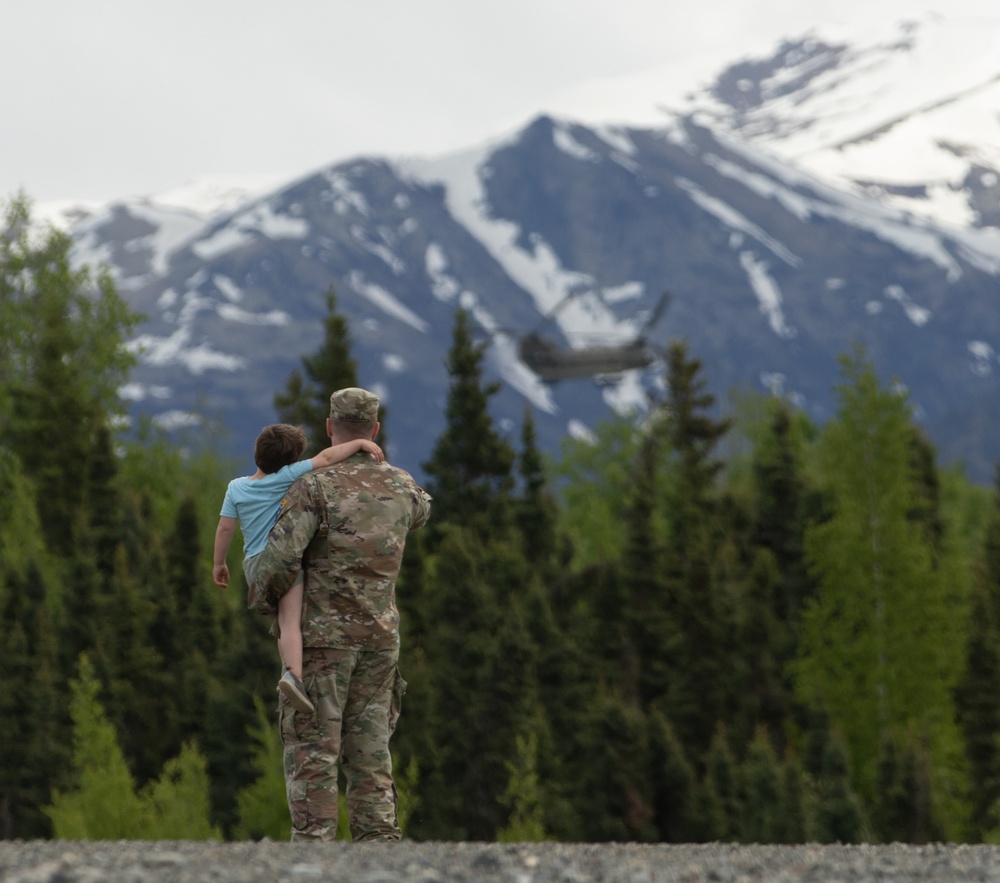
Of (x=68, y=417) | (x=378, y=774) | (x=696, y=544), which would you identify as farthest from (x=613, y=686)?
(x=378, y=774)

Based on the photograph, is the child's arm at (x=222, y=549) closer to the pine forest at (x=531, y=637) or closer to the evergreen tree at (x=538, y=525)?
the pine forest at (x=531, y=637)

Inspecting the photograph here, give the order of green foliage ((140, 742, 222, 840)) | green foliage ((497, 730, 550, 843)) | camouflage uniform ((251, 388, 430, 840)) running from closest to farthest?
camouflage uniform ((251, 388, 430, 840)) → green foliage ((140, 742, 222, 840)) → green foliage ((497, 730, 550, 843))

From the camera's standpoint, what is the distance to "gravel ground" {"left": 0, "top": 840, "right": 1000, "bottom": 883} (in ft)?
25.0

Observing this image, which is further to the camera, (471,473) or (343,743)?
(471,473)

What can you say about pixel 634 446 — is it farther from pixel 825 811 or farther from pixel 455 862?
pixel 455 862

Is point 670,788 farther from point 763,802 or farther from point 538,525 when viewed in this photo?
point 538,525

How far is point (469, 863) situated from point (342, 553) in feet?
8.79

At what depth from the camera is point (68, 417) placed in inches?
3063

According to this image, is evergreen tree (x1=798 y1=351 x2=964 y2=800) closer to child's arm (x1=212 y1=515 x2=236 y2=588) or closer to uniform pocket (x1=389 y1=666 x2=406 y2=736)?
uniform pocket (x1=389 y1=666 x2=406 y2=736)

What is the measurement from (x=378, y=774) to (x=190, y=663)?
57.0m

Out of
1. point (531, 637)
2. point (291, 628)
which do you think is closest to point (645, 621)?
point (531, 637)

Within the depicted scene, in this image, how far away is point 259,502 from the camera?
10469mm

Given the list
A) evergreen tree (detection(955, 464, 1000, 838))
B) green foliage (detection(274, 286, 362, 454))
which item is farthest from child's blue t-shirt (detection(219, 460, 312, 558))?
green foliage (detection(274, 286, 362, 454))

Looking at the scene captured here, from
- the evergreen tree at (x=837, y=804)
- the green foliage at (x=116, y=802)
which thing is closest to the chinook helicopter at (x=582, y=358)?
the green foliage at (x=116, y=802)
